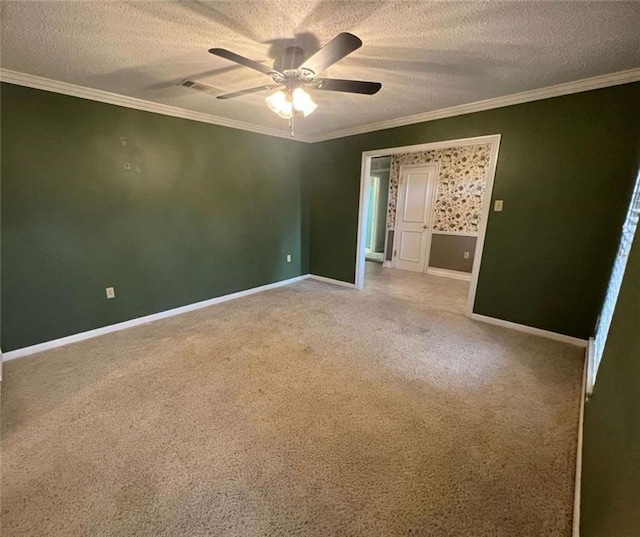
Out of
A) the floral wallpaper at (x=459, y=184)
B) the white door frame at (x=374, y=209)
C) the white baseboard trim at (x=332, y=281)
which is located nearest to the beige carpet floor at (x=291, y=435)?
the white baseboard trim at (x=332, y=281)

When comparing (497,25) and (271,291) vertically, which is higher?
(497,25)

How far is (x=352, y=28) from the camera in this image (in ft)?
5.43

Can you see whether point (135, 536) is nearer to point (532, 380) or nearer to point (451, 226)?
point (532, 380)

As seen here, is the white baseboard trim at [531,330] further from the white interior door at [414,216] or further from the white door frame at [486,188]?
the white interior door at [414,216]

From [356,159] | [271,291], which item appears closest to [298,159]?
[356,159]

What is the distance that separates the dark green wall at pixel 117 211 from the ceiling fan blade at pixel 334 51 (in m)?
2.27

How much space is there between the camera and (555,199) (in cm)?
275

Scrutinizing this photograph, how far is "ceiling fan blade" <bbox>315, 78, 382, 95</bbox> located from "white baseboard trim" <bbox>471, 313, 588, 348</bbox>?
2830 millimetres

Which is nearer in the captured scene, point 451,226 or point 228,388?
point 228,388

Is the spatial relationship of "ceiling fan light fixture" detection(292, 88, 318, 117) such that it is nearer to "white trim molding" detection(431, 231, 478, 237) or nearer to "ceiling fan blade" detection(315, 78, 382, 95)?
"ceiling fan blade" detection(315, 78, 382, 95)

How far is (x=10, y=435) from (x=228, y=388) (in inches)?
48.8

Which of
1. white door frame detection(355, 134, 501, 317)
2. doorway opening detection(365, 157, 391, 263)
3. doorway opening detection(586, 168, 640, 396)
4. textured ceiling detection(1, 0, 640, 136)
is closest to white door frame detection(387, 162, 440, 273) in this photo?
doorway opening detection(365, 157, 391, 263)

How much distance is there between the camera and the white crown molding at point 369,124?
7.48ft

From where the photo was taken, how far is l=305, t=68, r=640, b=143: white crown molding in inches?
89.9
